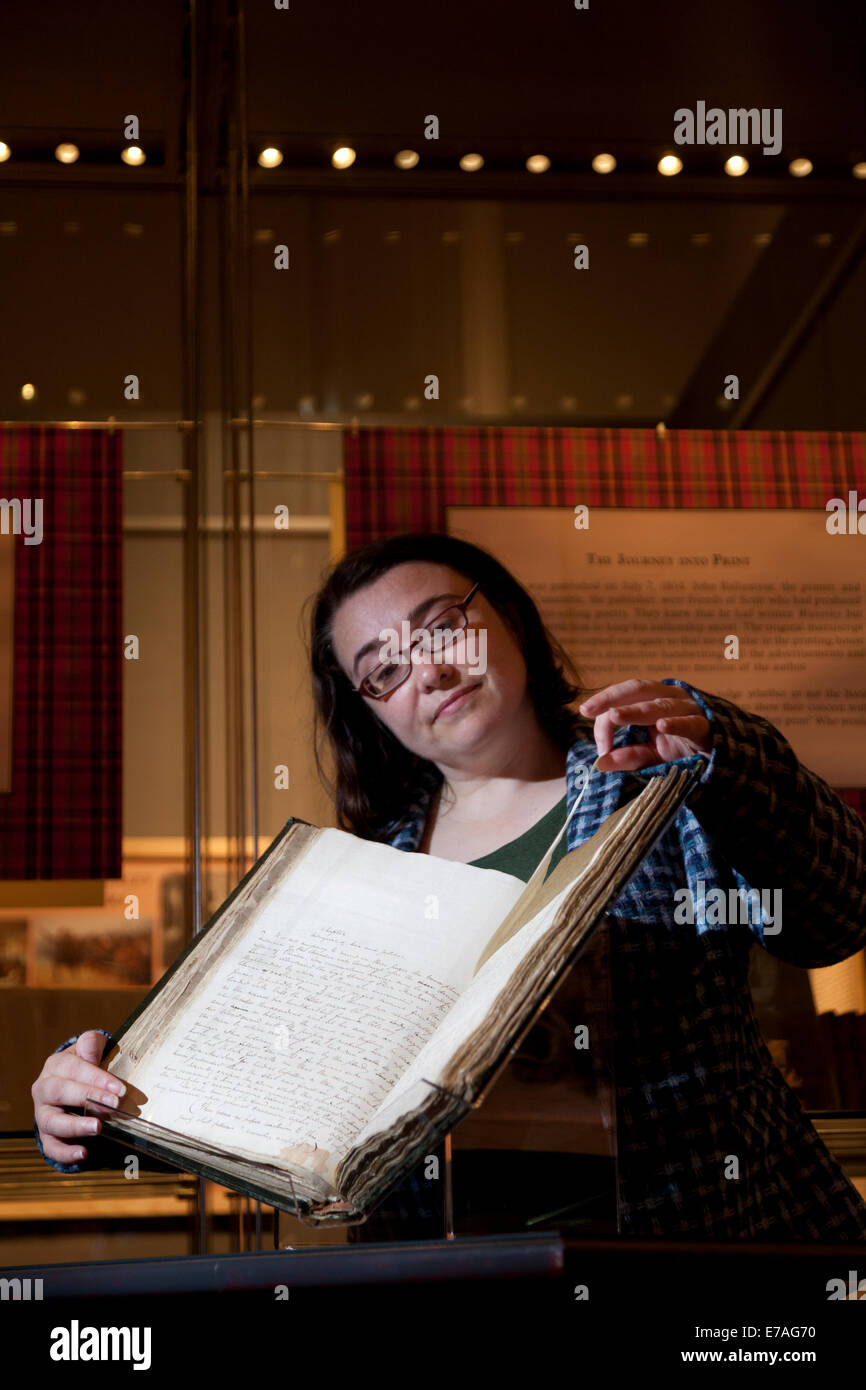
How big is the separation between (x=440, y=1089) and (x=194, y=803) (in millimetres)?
1998

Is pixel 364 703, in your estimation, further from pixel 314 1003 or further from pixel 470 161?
pixel 470 161

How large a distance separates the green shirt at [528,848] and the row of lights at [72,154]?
2.07 metres

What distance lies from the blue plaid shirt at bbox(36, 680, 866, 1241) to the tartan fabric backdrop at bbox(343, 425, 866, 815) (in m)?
1.49

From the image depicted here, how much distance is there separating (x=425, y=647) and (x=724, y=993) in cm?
58

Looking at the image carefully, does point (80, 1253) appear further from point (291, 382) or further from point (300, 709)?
point (291, 382)

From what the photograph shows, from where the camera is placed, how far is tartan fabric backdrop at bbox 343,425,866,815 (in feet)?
8.66

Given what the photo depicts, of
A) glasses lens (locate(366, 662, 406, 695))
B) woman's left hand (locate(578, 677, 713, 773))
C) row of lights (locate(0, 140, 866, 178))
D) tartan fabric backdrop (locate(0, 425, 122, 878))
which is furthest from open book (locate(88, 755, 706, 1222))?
row of lights (locate(0, 140, 866, 178))

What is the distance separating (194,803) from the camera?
250cm

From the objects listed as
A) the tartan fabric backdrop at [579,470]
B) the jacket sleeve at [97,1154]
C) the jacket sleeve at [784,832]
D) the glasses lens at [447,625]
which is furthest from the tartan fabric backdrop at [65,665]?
the jacket sleeve at [784,832]

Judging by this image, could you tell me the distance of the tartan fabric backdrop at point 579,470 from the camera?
2639 millimetres

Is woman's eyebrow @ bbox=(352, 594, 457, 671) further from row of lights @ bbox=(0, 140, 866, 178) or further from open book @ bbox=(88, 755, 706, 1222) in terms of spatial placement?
row of lights @ bbox=(0, 140, 866, 178)

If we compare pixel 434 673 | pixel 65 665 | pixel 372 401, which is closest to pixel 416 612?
pixel 434 673

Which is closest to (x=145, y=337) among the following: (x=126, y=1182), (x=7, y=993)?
(x=7, y=993)

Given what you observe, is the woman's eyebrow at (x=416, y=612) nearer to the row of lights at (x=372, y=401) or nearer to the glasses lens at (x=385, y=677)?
the glasses lens at (x=385, y=677)
